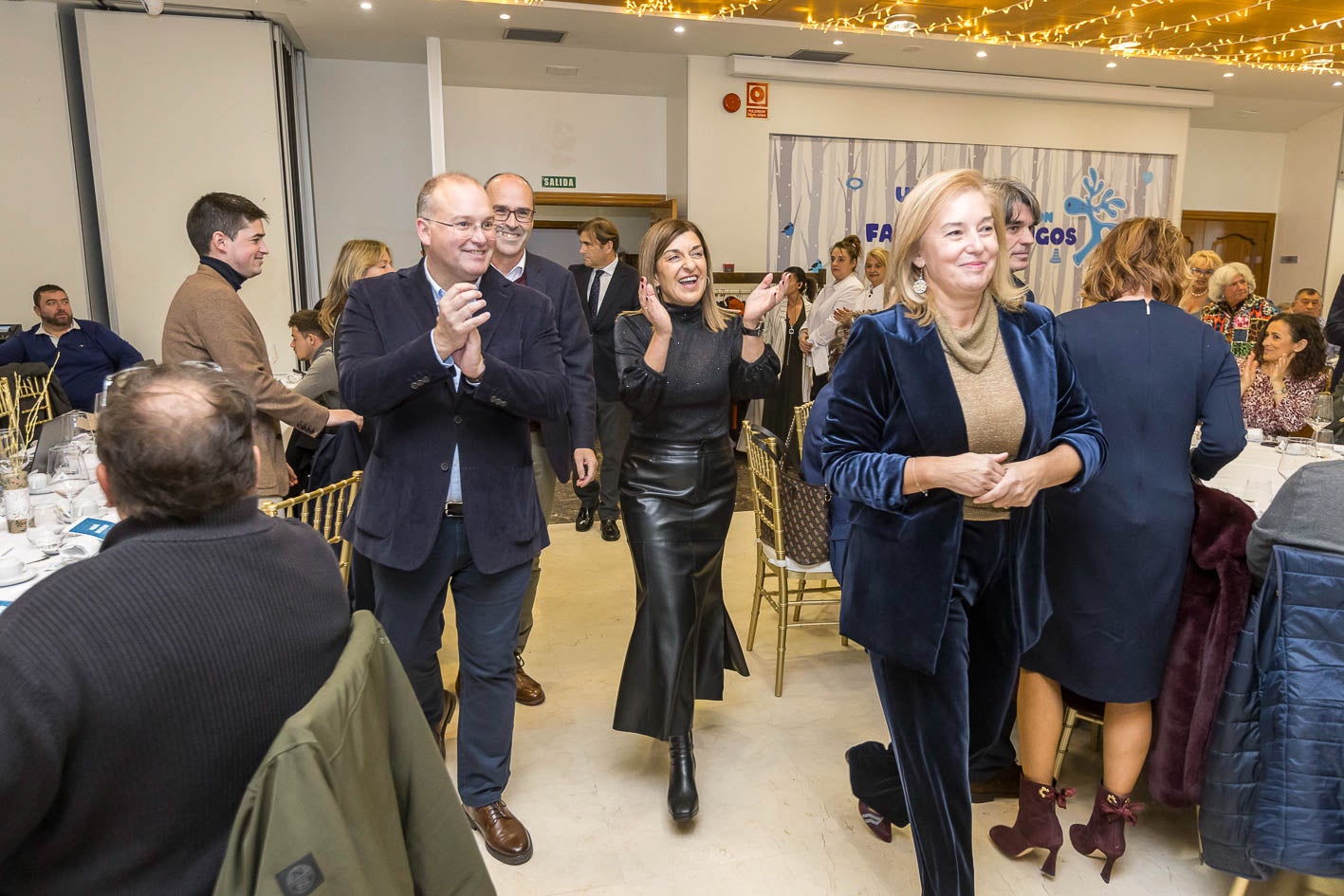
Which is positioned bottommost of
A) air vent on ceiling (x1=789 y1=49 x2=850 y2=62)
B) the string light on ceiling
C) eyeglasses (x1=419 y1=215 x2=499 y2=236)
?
eyeglasses (x1=419 y1=215 x2=499 y2=236)

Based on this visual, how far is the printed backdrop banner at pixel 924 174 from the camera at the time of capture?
9336 millimetres

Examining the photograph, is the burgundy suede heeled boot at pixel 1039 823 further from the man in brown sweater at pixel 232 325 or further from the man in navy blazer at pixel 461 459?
the man in brown sweater at pixel 232 325

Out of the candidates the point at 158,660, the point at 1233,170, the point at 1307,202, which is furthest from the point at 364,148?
the point at 1307,202

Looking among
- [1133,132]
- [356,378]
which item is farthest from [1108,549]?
[1133,132]

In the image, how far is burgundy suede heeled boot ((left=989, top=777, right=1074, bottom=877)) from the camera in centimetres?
250

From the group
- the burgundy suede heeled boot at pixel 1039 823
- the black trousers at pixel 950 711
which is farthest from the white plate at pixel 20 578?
the burgundy suede heeled boot at pixel 1039 823

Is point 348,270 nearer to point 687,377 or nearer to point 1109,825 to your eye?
point 687,377

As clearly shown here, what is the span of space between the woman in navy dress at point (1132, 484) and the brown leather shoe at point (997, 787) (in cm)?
41

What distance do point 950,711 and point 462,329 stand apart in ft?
4.52

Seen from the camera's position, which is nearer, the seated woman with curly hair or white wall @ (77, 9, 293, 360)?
the seated woman with curly hair

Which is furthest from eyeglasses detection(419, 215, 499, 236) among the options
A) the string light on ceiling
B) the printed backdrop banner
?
the printed backdrop banner

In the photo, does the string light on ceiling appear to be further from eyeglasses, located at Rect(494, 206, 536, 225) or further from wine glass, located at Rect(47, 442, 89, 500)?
wine glass, located at Rect(47, 442, 89, 500)

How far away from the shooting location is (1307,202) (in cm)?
1188

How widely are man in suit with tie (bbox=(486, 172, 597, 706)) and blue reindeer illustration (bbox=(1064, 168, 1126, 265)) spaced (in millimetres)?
8536
